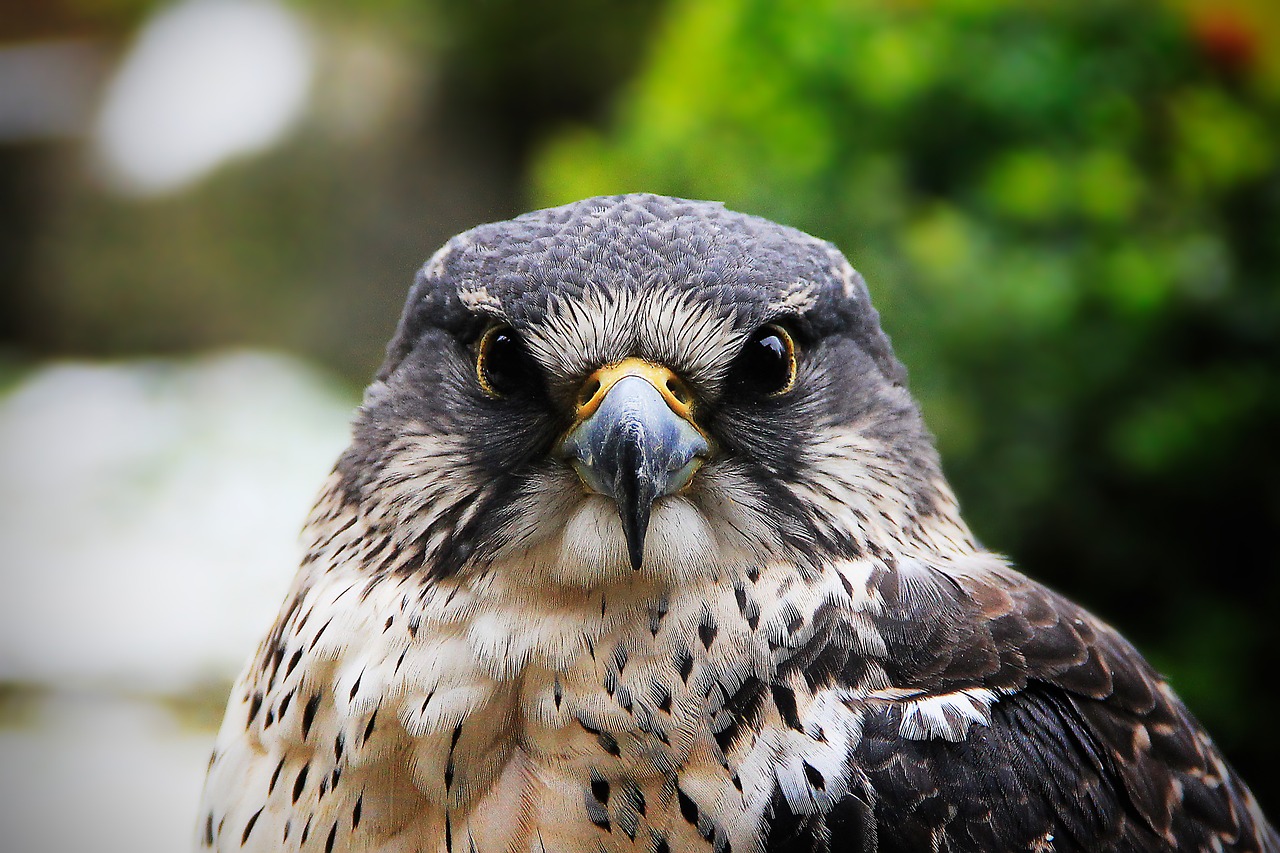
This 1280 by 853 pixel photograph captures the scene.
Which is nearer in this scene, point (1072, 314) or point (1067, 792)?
point (1067, 792)

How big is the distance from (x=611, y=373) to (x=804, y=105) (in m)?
2.82

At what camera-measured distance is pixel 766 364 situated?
1841mm

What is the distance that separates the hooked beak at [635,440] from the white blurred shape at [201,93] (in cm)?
767

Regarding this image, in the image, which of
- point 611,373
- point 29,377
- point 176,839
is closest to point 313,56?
point 29,377

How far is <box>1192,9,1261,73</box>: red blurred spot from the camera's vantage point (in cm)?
433

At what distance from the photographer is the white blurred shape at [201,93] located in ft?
28.7

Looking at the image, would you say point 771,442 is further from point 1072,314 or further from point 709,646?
point 1072,314

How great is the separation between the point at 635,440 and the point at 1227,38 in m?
3.81

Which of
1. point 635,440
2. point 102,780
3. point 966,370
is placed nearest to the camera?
point 635,440

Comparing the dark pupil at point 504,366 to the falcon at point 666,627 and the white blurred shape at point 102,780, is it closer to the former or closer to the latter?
the falcon at point 666,627

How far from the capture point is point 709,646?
1721 mm

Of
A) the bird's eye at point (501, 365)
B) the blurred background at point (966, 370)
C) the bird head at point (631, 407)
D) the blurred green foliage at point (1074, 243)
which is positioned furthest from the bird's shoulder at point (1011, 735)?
the blurred green foliage at point (1074, 243)

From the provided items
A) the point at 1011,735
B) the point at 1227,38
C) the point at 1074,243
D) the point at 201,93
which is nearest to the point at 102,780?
the point at 1011,735

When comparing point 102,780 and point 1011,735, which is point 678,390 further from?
point 102,780
